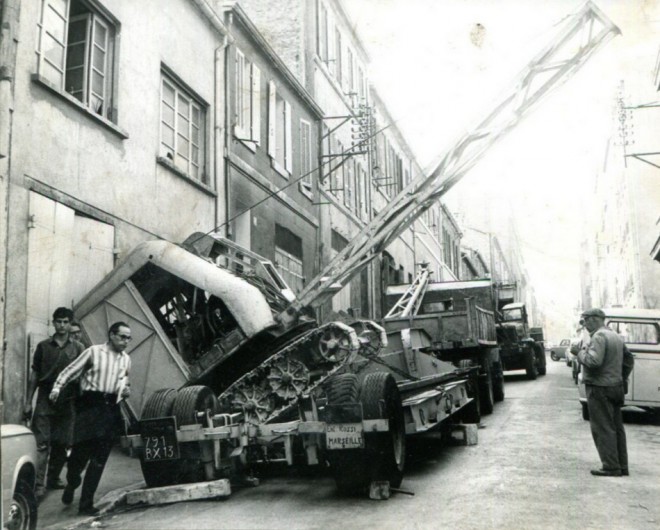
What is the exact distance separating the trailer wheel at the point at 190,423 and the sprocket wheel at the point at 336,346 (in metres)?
1.51

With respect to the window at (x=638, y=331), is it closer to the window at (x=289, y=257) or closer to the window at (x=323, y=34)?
the window at (x=289, y=257)

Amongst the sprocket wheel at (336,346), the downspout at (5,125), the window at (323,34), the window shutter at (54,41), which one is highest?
the window at (323,34)

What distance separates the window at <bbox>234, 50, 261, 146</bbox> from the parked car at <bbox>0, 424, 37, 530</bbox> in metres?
9.41

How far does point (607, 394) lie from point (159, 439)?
4521 mm

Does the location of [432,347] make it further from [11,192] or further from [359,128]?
[359,128]

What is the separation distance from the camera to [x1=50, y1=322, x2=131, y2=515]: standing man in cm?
574

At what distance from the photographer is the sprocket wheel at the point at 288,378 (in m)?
7.16

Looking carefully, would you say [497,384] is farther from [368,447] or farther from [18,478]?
[18,478]

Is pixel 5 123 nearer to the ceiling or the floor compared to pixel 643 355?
nearer to the ceiling

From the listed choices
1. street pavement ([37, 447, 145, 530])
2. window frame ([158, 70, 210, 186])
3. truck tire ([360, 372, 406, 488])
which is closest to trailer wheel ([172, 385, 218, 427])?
street pavement ([37, 447, 145, 530])

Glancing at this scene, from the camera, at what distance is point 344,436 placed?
5.86 meters

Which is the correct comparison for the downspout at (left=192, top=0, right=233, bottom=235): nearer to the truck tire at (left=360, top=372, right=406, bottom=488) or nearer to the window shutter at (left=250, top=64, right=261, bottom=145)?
the window shutter at (left=250, top=64, right=261, bottom=145)

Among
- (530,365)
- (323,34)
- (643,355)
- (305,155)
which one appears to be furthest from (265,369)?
(530,365)

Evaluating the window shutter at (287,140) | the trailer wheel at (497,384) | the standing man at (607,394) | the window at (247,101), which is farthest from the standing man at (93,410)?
the window shutter at (287,140)
